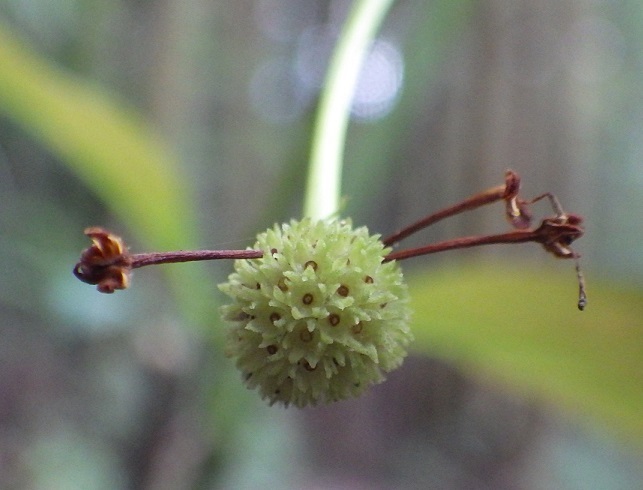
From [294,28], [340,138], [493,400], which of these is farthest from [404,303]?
[294,28]

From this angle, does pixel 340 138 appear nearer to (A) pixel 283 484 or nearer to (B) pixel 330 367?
(B) pixel 330 367

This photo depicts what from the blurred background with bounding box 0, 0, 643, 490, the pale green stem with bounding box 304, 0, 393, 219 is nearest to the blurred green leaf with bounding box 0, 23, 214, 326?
the blurred background with bounding box 0, 0, 643, 490

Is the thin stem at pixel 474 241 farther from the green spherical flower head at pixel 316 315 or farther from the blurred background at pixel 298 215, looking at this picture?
the blurred background at pixel 298 215

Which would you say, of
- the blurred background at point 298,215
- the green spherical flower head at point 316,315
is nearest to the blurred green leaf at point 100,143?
the blurred background at point 298,215

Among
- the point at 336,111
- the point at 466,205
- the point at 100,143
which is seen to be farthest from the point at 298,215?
the point at 466,205

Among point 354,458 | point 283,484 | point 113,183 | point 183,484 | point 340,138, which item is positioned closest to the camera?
point 340,138

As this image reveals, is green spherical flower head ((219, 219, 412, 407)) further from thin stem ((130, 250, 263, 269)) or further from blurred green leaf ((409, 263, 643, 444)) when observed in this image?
blurred green leaf ((409, 263, 643, 444))
